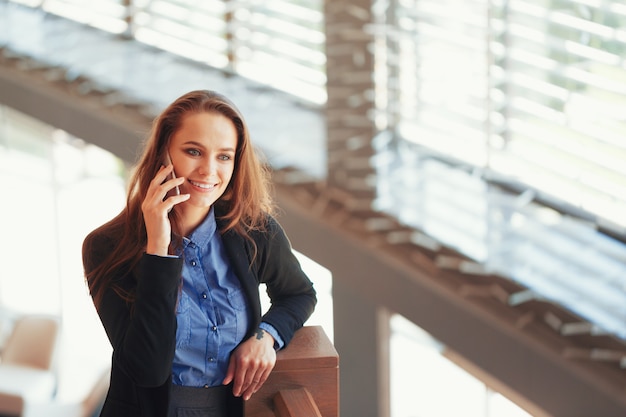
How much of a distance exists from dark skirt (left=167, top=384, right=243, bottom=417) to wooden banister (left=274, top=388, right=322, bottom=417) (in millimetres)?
99

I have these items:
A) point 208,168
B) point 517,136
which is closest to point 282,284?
point 208,168

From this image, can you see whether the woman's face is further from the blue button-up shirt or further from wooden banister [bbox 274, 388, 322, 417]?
wooden banister [bbox 274, 388, 322, 417]

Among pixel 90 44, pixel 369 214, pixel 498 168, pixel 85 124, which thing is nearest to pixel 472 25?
pixel 498 168

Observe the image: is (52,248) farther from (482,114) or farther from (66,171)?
(482,114)

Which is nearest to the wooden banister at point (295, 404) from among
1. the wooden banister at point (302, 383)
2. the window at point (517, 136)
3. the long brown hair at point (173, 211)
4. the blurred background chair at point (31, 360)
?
the wooden banister at point (302, 383)

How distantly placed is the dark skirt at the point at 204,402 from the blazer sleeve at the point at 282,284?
123 millimetres

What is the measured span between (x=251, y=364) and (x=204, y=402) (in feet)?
0.38

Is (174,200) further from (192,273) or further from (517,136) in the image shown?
(517,136)

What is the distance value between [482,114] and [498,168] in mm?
214

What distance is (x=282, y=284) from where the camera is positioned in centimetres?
160

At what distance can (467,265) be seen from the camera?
3.41 meters

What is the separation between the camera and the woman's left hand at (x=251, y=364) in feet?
4.55

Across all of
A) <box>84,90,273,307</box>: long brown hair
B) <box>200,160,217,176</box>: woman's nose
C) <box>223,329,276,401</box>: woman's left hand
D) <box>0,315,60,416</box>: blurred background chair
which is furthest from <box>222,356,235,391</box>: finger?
<box>0,315,60,416</box>: blurred background chair

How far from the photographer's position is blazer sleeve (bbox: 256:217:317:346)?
4.95 ft
